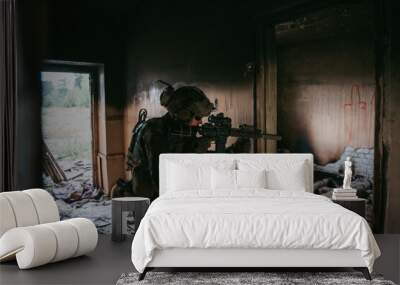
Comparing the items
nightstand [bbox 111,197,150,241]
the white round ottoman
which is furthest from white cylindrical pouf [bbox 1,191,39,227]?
nightstand [bbox 111,197,150,241]

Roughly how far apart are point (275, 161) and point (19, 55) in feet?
10.3

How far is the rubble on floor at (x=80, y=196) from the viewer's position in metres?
7.32

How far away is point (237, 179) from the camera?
6270 mm

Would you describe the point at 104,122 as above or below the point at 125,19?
below

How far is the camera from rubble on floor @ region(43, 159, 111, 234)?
7320 millimetres

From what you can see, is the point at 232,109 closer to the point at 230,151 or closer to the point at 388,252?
the point at 230,151

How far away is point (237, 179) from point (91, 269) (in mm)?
1815

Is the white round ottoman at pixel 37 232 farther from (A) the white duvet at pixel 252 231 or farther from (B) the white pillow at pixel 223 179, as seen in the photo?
(B) the white pillow at pixel 223 179

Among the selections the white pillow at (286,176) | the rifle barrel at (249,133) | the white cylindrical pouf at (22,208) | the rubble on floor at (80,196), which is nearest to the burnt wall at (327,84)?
the rifle barrel at (249,133)

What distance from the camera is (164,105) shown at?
24.0ft

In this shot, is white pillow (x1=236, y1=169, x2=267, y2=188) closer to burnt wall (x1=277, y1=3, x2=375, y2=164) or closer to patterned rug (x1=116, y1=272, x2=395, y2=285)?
burnt wall (x1=277, y1=3, x2=375, y2=164)

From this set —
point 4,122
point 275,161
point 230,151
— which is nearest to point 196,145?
point 230,151

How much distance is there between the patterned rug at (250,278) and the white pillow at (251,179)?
1.43 meters

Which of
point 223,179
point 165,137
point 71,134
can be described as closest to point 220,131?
point 165,137
